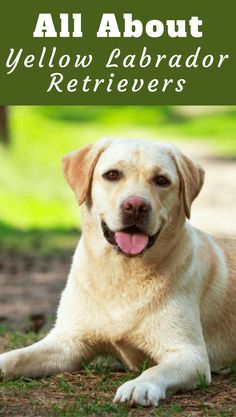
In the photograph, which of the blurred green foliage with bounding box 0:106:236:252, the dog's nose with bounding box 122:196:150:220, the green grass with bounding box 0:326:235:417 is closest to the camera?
the green grass with bounding box 0:326:235:417

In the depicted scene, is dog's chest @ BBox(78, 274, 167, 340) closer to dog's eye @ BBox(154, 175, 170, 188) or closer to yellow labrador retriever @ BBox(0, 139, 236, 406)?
yellow labrador retriever @ BBox(0, 139, 236, 406)

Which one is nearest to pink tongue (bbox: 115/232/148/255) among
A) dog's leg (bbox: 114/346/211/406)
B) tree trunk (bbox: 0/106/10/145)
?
dog's leg (bbox: 114/346/211/406)

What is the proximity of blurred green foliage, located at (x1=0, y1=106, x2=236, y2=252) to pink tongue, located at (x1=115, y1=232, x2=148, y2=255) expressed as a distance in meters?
8.05

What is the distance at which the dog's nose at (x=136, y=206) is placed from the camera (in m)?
5.33

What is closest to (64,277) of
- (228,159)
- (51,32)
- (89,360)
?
(51,32)

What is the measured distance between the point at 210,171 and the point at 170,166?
46.9 feet

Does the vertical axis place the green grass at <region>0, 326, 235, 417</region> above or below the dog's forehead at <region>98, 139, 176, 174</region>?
below

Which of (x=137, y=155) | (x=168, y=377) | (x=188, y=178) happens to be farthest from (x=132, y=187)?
(x=168, y=377)

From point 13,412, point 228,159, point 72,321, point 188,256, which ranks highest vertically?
point 228,159

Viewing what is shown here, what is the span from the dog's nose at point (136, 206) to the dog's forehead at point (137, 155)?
308 millimetres

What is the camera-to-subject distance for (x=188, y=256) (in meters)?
5.94

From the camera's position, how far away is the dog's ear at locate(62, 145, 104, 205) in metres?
5.77

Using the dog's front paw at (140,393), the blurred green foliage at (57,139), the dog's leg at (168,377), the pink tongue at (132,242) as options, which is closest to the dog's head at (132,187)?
the pink tongue at (132,242)

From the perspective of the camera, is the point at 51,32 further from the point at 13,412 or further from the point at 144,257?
the point at 13,412
